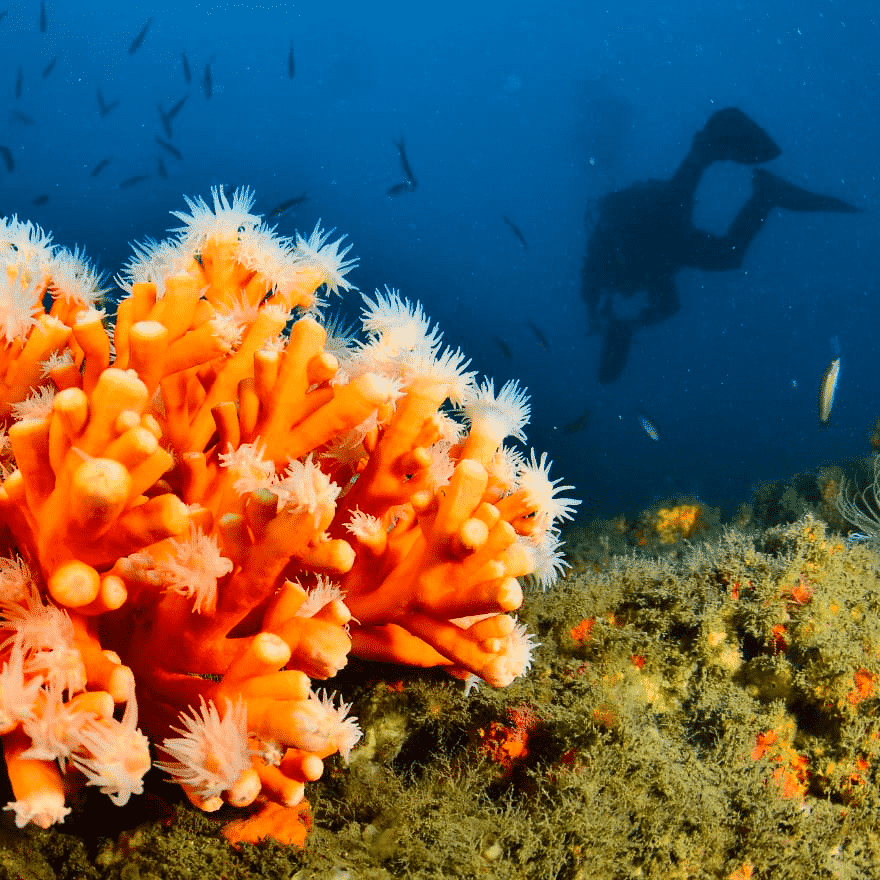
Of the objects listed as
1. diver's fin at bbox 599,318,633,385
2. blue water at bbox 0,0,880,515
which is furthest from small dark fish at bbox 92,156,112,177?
blue water at bbox 0,0,880,515

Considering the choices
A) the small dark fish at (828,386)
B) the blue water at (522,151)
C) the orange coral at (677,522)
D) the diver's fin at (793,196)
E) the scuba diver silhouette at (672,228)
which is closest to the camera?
the small dark fish at (828,386)

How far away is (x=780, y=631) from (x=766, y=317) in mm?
73646

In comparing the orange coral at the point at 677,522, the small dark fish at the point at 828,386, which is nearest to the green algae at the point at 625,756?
the small dark fish at the point at 828,386

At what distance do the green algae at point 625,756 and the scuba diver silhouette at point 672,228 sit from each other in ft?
45.4

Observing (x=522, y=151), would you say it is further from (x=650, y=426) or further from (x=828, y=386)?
(x=828, y=386)

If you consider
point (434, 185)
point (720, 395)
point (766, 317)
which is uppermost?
point (766, 317)

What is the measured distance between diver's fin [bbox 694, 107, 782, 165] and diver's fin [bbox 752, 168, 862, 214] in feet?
1.56

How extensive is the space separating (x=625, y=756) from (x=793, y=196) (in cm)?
1510

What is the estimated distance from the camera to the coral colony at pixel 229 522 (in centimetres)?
125

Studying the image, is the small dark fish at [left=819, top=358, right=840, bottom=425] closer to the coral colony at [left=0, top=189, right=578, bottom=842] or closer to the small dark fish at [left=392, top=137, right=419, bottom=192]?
the coral colony at [left=0, top=189, right=578, bottom=842]

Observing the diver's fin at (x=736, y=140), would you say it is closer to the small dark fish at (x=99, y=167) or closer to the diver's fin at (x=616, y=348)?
the diver's fin at (x=616, y=348)

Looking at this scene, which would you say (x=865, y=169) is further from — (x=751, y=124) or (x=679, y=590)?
(x=679, y=590)

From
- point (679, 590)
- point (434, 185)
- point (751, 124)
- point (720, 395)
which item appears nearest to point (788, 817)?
point (679, 590)

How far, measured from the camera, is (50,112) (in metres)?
39.9
